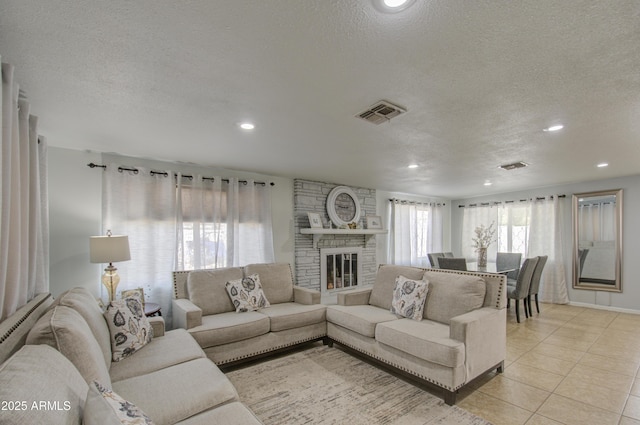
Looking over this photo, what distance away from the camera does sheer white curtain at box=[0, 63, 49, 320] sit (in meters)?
1.62

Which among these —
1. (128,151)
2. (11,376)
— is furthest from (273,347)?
(128,151)

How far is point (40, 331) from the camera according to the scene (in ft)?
4.56

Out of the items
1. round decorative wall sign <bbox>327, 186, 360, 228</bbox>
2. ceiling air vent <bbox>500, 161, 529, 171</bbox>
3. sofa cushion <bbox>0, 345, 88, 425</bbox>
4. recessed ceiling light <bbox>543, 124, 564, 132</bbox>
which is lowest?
sofa cushion <bbox>0, 345, 88, 425</bbox>

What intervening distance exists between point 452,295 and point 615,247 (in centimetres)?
452

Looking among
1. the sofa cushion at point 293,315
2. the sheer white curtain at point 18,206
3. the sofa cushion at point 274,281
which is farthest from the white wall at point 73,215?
the sofa cushion at point 293,315

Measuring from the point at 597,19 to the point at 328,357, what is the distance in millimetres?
3306

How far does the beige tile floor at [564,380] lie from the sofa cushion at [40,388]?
2535 mm

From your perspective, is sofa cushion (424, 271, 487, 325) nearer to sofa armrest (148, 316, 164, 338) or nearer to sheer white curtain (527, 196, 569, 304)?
sofa armrest (148, 316, 164, 338)

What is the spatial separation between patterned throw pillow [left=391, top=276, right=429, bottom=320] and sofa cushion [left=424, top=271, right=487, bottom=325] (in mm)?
88

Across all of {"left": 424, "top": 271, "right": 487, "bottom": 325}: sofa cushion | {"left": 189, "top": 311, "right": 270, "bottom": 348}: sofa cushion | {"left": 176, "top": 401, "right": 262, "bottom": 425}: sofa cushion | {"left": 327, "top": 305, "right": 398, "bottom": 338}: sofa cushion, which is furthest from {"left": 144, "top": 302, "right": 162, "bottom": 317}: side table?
{"left": 424, "top": 271, "right": 487, "bottom": 325}: sofa cushion

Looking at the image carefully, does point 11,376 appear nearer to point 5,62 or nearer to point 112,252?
point 5,62

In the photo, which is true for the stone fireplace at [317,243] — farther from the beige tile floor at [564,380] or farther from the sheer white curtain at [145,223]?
the beige tile floor at [564,380]

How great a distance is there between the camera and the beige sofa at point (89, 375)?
3.06ft

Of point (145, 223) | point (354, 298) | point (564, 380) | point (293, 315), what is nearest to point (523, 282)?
point (564, 380)
